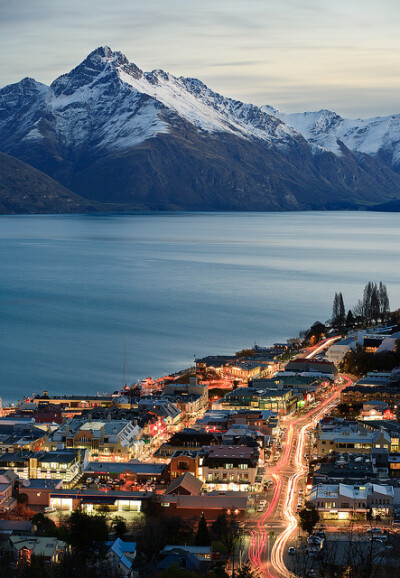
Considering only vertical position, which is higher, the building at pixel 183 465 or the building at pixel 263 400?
the building at pixel 263 400

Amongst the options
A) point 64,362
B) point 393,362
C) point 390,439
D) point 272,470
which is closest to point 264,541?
point 272,470

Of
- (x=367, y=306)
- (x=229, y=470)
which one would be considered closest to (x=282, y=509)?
(x=229, y=470)

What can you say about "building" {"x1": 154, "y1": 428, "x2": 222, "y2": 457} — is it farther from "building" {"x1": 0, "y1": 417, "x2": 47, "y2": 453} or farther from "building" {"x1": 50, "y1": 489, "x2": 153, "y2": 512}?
"building" {"x1": 50, "y1": 489, "x2": 153, "y2": 512}

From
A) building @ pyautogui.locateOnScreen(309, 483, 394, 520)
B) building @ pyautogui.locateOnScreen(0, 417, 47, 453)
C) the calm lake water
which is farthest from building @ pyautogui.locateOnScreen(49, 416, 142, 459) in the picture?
the calm lake water

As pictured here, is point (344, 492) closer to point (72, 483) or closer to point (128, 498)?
point (128, 498)

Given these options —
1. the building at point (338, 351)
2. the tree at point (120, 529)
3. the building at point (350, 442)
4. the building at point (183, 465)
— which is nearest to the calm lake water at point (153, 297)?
the building at point (338, 351)

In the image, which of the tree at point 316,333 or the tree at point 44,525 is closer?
the tree at point 44,525

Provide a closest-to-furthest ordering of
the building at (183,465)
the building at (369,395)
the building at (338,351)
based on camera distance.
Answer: the building at (183,465), the building at (369,395), the building at (338,351)

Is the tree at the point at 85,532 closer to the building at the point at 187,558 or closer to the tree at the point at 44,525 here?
the tree at the point at 44,525
